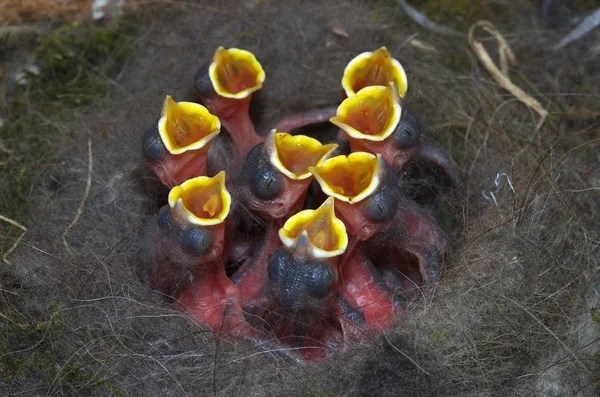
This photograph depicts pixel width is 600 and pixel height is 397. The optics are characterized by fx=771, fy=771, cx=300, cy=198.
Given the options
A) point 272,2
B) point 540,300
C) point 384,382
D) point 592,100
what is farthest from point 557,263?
point 272,2

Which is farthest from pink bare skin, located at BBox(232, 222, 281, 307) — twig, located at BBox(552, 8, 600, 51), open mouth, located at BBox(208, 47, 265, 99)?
twig, located at BBox(552, 8, 600, 51)

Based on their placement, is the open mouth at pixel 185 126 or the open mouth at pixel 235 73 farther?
the open mouth at pixel 235 73

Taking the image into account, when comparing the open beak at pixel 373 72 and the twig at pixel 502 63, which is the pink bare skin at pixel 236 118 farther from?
the twig at pixel 502 63

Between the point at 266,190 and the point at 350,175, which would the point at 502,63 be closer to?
the point at 350,175

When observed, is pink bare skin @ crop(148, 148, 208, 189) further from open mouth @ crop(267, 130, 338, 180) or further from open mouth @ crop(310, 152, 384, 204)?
open mouth @ crop(310, 152, 384, 204)

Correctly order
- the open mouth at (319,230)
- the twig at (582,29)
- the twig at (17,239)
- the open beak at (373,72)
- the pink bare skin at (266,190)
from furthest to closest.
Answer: the twig at (582,29) → the open beak at (373,72) → the twig at (17,239) → the pink bare skin at (266,190) → the open mouth at (319,230)

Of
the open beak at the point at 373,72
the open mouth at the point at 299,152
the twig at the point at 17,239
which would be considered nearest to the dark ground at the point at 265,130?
the twig at the point at 17,239

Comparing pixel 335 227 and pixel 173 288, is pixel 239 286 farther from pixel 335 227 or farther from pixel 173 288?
pixel 335 227

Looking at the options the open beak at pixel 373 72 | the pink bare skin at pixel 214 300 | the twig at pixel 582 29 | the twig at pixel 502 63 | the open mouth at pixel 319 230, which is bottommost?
the pink bare skin at pixel 214 300
